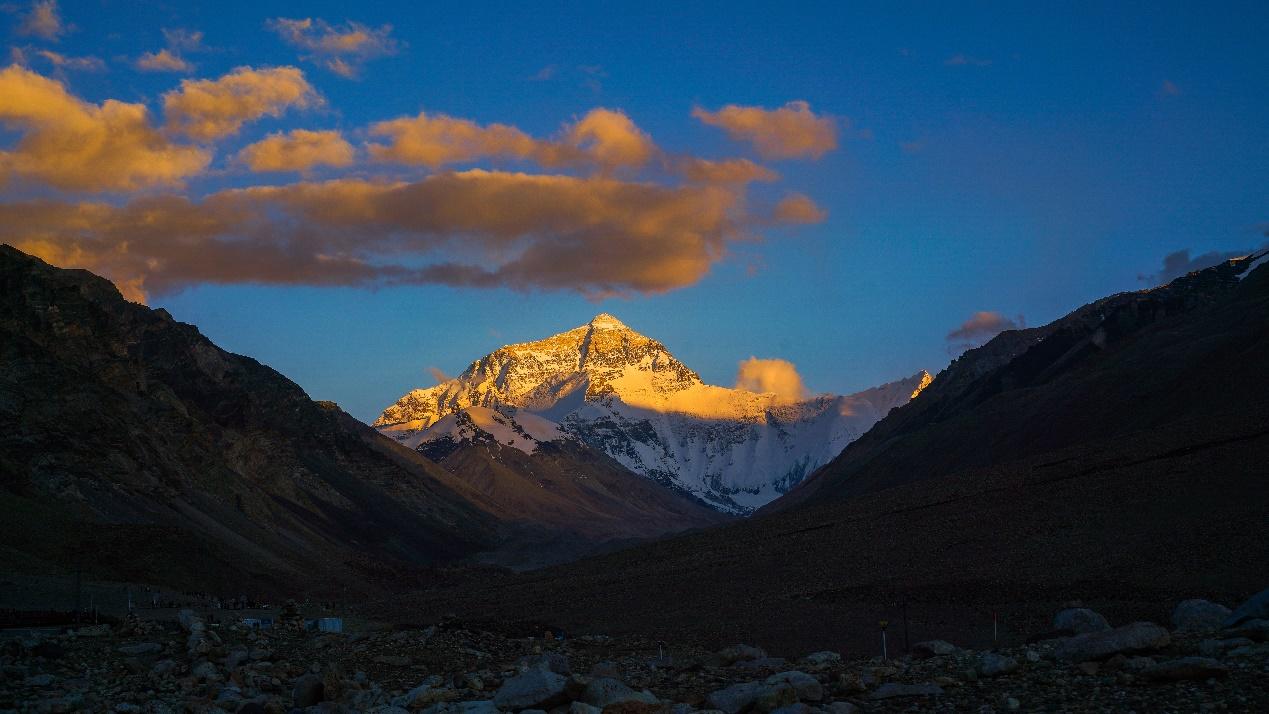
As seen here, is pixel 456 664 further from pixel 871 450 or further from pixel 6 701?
pixel 871 450

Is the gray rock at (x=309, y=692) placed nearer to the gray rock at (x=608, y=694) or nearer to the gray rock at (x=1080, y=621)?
the gray rock at (x=608, y=694)

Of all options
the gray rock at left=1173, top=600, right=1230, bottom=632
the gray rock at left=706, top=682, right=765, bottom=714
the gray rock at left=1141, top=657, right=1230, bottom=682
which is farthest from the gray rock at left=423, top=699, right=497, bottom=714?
the gray rock at left=1173, top=600, right=1230, bottom=632

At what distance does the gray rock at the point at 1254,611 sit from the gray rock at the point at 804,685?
31.3 feet

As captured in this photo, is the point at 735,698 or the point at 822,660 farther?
the point at 822,660

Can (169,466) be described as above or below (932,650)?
above

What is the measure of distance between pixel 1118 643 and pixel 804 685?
19.5ft

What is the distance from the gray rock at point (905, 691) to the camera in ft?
72.1

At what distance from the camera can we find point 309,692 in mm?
26203

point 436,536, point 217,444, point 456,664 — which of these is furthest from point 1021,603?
point 436,536

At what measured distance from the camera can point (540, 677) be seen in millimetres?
23672

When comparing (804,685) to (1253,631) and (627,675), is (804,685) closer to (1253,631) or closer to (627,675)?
(1253,631)

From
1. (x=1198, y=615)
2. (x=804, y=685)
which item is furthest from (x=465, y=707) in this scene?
(x=1198, y=615)

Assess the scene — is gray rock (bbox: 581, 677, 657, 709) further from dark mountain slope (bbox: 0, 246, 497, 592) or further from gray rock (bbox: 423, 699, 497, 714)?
dark mountain slope (bbox: 0, 246, 497, 592)

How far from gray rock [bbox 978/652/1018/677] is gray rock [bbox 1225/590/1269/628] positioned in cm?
579
